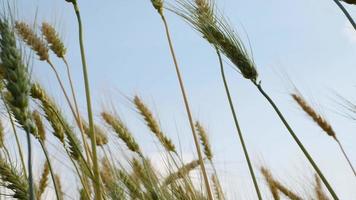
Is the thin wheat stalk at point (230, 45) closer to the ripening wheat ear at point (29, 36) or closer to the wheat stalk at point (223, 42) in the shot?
the wheat stalk at point (223, 42)

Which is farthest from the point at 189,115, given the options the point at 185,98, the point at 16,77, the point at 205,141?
the point at 205,141

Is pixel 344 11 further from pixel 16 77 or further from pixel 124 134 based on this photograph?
pixel 124 134

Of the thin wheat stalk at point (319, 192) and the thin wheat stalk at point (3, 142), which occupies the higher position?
the thin wheat stalk at point (3, 142)

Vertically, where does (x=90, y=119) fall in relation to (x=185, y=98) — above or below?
below

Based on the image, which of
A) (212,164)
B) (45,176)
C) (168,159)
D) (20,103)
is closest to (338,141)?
(212,164)

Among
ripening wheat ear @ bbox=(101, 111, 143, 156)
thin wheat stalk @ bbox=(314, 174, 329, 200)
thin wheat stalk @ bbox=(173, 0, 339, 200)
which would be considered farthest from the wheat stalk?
thin wheat stalk @ bbox=(314, 174, 329, 200)

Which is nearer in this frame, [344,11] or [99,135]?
[344,11]

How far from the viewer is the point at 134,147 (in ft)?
8.16

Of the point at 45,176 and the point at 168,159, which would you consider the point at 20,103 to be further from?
the point at 45,176

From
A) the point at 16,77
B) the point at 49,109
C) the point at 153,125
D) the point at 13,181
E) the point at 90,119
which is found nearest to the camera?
the point at 16,77

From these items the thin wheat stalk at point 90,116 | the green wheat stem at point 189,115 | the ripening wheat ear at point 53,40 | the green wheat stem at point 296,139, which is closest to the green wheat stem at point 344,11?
the green wheat stem at point 296,139

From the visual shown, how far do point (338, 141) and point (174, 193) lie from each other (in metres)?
1.73

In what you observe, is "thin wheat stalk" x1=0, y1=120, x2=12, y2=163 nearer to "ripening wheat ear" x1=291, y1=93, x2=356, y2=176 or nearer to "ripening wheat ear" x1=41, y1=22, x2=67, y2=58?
"ripening wheat ear" x1=41, y1=22, x2=67, y2=58

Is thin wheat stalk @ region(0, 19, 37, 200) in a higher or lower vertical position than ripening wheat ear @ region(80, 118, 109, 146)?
lower
